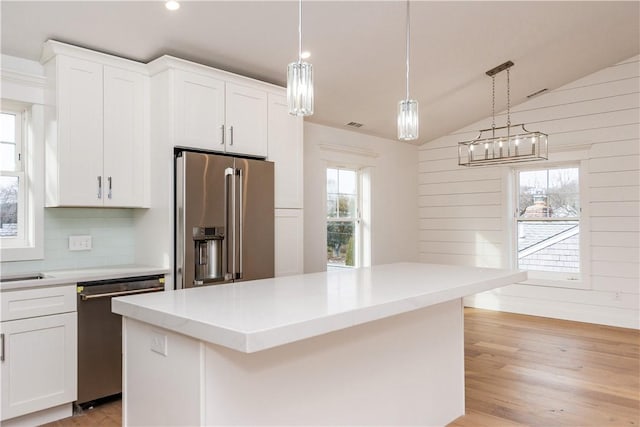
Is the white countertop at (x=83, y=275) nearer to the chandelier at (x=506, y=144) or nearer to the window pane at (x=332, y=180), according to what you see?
the window pane at (x=332, y=180)

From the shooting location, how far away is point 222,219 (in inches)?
131

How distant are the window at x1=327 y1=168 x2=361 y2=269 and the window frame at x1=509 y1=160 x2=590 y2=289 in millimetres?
1938

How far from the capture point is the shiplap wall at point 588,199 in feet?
16.1

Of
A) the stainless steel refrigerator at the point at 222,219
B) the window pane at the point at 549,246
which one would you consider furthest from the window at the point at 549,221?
the stainless steel refrigerator at the point at 222,219

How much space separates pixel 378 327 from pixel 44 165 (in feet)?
8.18

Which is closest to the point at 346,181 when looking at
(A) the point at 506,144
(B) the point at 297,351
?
(A) the point at 506,144

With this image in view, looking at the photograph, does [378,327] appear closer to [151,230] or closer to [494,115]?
[151,230]

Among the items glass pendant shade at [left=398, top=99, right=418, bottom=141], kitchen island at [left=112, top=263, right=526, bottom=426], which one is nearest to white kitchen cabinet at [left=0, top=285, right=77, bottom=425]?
kitchen island at [left=112, top=263, right=526, bottom=426]

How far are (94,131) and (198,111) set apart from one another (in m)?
0.71

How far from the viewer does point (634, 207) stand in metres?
4.88

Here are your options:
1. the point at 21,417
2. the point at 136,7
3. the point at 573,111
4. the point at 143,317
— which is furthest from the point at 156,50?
the point at 573,111

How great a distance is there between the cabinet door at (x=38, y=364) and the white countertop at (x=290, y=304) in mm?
1184

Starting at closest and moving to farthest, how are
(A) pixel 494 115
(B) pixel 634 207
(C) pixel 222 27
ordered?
1. (C) pixel 222 27
2. (B) pixel 634 207
3. (A) pixel 494 115

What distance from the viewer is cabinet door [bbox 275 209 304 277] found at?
12.8ft
